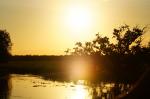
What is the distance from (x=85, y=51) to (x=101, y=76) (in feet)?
60.0

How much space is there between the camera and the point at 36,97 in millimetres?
36312

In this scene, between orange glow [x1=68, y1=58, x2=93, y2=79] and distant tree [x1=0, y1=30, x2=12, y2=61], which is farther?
distant tree [x1=0, y1=30, x2=12, y2=61]

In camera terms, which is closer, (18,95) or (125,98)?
(125,98)

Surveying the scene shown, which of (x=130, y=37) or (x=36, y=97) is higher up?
(x=130, y=37)

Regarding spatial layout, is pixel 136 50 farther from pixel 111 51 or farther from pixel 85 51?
pixel 85 51

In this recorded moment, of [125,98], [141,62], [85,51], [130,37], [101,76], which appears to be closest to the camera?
[125,98]

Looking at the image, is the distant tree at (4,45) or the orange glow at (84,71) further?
the distant tree at (4,45)

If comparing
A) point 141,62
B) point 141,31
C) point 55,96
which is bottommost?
point 55,96

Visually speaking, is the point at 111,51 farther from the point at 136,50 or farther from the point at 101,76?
the point at 101,76

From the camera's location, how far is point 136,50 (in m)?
34.3

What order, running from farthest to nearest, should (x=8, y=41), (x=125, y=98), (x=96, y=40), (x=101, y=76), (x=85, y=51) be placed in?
(x=8, y=41)
(x=101, y=76)
(x=85, y=51)
(x=96, y=40)
(x=125, y=98)

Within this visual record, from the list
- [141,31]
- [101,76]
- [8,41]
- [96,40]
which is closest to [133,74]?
[141,31]

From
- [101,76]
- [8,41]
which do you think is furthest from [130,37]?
[8,41]

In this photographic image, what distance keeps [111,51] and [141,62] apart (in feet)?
12.6
